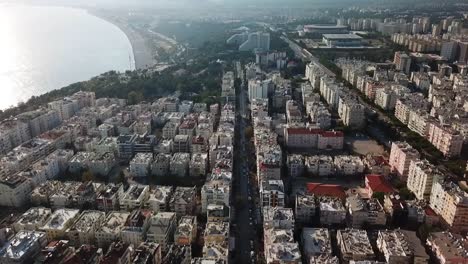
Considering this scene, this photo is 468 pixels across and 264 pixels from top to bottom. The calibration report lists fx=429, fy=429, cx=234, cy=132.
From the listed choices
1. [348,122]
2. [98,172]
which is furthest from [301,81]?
[98,172]

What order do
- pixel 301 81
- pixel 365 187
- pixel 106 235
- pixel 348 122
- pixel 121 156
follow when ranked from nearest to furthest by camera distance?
pixel 106 235 < pixel 365 187 < pixel 121 156 < pixel 348 122 < pixel 301 81

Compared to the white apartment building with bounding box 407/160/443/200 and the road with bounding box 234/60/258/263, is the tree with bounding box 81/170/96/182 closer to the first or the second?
the road with bounding box 234/60/258/263

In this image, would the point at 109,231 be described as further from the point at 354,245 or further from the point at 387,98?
the point at 387,98

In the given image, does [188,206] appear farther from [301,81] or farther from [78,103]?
[301,81]

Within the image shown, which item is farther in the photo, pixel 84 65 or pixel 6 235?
pixel 84 65

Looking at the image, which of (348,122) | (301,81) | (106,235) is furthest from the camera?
(301,81)

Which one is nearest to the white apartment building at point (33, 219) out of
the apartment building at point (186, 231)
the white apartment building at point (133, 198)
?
the white apartment building at point (133, 198)

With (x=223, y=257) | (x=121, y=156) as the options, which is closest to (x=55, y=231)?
(x=223, y=257)
